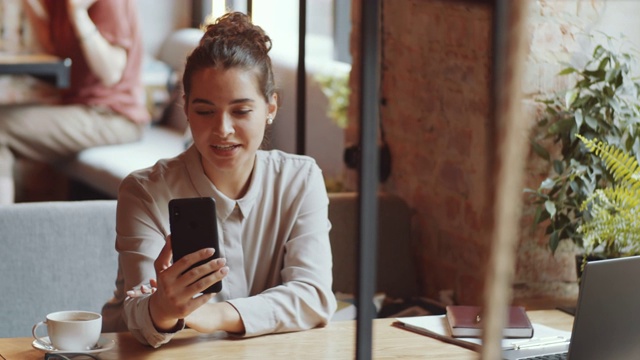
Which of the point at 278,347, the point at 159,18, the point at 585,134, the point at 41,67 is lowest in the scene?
the point at 278,347

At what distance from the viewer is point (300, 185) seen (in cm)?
204

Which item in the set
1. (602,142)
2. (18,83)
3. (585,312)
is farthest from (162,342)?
(18,83)

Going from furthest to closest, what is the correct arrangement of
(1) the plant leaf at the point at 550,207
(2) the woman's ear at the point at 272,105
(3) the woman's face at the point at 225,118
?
(1) the plant leaf at the point at 550,207, (2) the woman's ear at the point at 272,105, (3) the woman's face at the point at 225,118

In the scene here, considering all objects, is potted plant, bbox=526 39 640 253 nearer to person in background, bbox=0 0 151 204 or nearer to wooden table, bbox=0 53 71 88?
person in background, bbox=0 0 151 204

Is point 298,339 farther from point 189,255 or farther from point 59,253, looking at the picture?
point 59,253

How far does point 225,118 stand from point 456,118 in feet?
3.16

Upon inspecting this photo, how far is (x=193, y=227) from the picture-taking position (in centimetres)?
162

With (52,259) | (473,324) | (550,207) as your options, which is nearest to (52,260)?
(52,259)

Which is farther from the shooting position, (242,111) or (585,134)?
(585,134)

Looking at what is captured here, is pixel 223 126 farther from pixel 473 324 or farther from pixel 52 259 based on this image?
pixel 52 259

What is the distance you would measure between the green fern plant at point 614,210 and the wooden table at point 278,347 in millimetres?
578

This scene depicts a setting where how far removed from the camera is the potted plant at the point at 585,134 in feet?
7.57

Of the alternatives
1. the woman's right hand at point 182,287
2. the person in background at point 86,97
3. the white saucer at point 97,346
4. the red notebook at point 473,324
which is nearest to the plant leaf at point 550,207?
the red notebook at point 473,324

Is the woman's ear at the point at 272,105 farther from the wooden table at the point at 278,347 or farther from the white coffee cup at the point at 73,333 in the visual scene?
the white coffee cup at the point at 73,333
